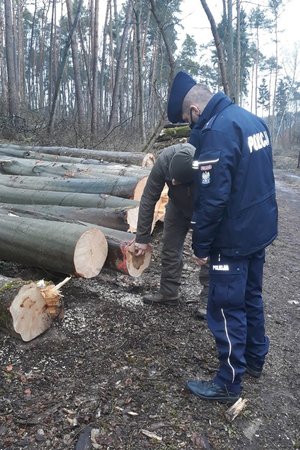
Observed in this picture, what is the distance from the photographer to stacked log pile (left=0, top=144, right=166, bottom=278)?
367cm

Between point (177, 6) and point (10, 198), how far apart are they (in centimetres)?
3151

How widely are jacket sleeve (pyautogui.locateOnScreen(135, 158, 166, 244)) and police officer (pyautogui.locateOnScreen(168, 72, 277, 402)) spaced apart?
0.82 metres

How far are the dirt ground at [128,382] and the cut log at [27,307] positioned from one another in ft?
0.41

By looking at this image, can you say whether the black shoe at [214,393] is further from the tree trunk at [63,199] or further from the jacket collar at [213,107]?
the tree trunk at [63,199]

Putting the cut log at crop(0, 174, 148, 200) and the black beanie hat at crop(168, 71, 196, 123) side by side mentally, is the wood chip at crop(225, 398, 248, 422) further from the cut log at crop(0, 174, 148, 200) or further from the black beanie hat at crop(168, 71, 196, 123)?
the cut log at crop(0, 174, 148, 200)

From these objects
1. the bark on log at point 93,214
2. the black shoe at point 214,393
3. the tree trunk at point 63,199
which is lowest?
the black shoe at point 214,393

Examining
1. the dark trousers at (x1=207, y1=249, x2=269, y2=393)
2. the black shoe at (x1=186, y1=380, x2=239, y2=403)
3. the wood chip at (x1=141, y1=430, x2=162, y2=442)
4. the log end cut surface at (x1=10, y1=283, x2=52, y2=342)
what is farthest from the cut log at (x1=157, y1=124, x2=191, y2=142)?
the wood chip at (x1=141, y1=430, x2=162, y2=442)

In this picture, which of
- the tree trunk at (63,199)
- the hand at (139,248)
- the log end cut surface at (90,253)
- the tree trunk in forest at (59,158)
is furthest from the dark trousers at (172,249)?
the tree trunk in forest at (59,158)

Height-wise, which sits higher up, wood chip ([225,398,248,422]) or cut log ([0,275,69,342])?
cut log ([0,275,69,342])

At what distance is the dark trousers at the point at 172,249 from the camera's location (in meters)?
4.07

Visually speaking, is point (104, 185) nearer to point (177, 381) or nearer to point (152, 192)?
point (152, 192)

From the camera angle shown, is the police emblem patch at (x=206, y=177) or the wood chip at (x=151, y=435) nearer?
Answer: the wood chip at (x=151, y=435)

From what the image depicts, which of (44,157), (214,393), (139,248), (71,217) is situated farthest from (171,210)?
(44,157)

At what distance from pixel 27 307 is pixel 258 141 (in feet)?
6.79
